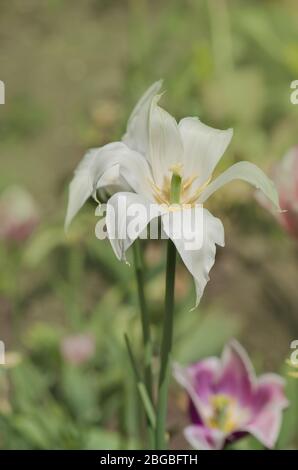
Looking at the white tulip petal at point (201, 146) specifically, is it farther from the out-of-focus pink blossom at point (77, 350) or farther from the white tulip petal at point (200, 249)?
the out-of-focus pink blossom at point (77, 350)

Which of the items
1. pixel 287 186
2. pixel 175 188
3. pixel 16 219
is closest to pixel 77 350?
pixel 16 219

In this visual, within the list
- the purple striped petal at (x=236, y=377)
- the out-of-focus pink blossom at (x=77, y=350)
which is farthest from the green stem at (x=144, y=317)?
the out-of-focus pink blossom at (x=77, y=350)

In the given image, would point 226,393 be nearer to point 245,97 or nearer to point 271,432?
point 271,432

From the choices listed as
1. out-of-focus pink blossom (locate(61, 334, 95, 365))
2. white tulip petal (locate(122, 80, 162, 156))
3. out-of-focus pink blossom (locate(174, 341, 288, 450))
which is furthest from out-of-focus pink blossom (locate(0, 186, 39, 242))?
white tulip petal (locate(122, 80, 162, 156))

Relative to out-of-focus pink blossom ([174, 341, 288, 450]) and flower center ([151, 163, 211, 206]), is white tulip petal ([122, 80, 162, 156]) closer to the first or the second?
flower center ([151, 163, 211, 206])

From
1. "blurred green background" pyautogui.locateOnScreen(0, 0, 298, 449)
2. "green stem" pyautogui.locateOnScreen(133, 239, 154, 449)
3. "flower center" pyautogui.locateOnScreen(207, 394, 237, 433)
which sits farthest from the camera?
"blurred green background" pyautogui.locateOnScreen(0, 0, 298, 449)

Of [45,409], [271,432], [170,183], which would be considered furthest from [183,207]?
[45,409]

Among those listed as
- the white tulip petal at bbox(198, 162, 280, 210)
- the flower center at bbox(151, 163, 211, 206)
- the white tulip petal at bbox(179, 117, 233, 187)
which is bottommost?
the flower center at bbox(151, 163, 211, 206)
